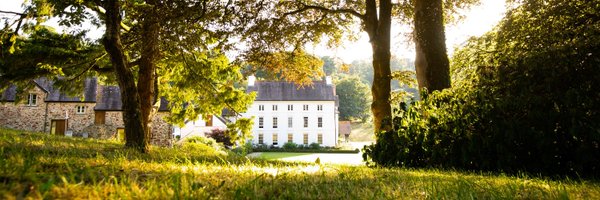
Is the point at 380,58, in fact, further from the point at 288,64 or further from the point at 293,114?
the point at 293,114

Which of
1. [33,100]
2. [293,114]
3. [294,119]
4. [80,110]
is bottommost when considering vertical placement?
[294,119]

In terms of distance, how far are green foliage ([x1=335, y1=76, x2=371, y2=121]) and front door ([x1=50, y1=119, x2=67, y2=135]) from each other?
56.8m

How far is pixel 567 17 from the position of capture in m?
8.47

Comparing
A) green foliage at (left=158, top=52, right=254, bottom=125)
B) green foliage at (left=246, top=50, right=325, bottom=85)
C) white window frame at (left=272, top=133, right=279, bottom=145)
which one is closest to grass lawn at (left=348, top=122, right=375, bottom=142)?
white window frame at (left=272, top=133, right=279, bottom=145)

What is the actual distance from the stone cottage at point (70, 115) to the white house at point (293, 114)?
71.5 feet

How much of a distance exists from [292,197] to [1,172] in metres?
1.95

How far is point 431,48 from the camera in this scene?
10570mm

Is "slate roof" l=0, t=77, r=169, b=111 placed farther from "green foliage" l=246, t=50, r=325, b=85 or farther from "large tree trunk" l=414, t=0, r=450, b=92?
"large tree trunk" l=414, t=0, r=450, b=92

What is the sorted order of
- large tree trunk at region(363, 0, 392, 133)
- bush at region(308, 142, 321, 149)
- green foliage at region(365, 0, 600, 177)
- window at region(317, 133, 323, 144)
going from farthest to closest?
window at region(317, 133, 323, 144), bush at region(308, 142, 321, 149), large tree trunk at region(363, 0, 392, 133), green foliage at region(365, 0, 600, 177)

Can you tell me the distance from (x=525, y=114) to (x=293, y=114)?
5272 cm

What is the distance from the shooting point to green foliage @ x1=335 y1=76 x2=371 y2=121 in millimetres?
85812

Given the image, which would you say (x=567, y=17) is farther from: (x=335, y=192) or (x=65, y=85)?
(x=65, y=85)

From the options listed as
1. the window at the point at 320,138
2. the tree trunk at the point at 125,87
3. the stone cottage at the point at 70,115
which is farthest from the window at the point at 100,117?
the tree trunk at the point at 125,87

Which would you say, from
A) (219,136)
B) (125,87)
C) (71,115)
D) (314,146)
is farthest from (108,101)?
(125,87)
